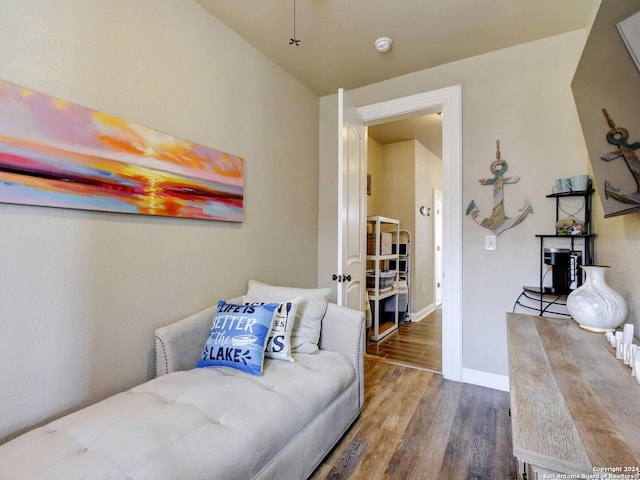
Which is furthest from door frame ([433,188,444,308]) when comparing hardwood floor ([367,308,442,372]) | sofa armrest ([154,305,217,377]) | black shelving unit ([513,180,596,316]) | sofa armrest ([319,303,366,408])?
sofa armrest ([154,305,217,377])

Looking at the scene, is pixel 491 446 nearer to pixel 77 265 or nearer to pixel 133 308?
pixel 133 308

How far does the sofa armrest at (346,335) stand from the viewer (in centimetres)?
193

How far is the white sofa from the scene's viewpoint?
0.92 m

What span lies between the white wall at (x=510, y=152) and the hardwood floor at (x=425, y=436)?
43 cm

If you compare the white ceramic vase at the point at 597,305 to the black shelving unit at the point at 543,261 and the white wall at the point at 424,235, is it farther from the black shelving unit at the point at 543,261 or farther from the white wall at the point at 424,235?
the white wall at the point at 424,235

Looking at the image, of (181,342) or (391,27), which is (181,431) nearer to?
(181,342)

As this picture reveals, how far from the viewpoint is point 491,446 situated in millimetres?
1688

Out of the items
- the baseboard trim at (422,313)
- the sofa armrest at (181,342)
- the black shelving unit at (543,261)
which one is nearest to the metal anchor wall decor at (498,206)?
the black shelving unit at (543,261)

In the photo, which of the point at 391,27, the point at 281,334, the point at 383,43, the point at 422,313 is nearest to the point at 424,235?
the point at 422,313

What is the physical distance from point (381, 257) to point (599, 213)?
216 centimetres

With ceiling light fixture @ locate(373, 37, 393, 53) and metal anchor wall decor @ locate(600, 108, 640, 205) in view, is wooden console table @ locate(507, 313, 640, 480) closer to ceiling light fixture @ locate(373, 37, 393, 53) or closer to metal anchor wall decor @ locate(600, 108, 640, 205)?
metal anchor wall decor @ locate(600, 108, 640, 205)

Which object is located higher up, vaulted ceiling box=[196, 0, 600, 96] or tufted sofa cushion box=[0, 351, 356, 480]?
vaulted ceiling box=[196, 0, 600, 96]

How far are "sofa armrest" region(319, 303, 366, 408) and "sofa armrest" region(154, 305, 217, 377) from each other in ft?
2.42

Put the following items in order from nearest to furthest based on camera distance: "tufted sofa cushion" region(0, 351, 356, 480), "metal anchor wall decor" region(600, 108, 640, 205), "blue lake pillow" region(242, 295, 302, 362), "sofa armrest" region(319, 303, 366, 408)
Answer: "tufted sofa cushion" region(0, 351, 356, 480), "metal anchor wall decor" region(600, 108, 640, 205), "blue lake pillow" region(242, 295, 302, 362), "sofa armrest" region(319, 303, 366, 408)
